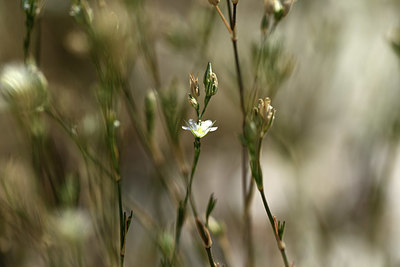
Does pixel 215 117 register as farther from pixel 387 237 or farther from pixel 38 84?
pixel 38 84

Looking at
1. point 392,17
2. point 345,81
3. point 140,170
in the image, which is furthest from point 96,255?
point 392,17

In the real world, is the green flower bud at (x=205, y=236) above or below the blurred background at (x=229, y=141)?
below

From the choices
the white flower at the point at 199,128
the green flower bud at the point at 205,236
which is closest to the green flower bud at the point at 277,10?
the white flower at the point at 199,128

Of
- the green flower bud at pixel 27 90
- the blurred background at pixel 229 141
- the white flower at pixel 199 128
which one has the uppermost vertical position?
the blurred background at pixel 229 141

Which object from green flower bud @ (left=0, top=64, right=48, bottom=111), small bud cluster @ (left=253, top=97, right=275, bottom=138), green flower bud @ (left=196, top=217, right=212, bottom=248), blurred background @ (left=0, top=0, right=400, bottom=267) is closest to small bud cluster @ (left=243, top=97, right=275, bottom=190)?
small bud cluster @ (left=253, top=97, right=275, bottom=138)

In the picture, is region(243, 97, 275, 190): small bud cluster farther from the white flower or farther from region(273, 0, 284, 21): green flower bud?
region(273, 0, 284, 21): green flower bud

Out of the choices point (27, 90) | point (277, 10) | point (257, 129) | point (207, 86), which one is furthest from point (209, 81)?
point (27, 90)

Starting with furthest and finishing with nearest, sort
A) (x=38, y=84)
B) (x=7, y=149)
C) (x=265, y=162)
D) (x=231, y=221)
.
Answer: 1. (x=265, y=162)
2. (x=7, y=149)
3. (x=231, y=221)
4. (x=38, y=84)

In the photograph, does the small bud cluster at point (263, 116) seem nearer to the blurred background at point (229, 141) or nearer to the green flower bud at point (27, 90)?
the blurred background at point (229, 141)
